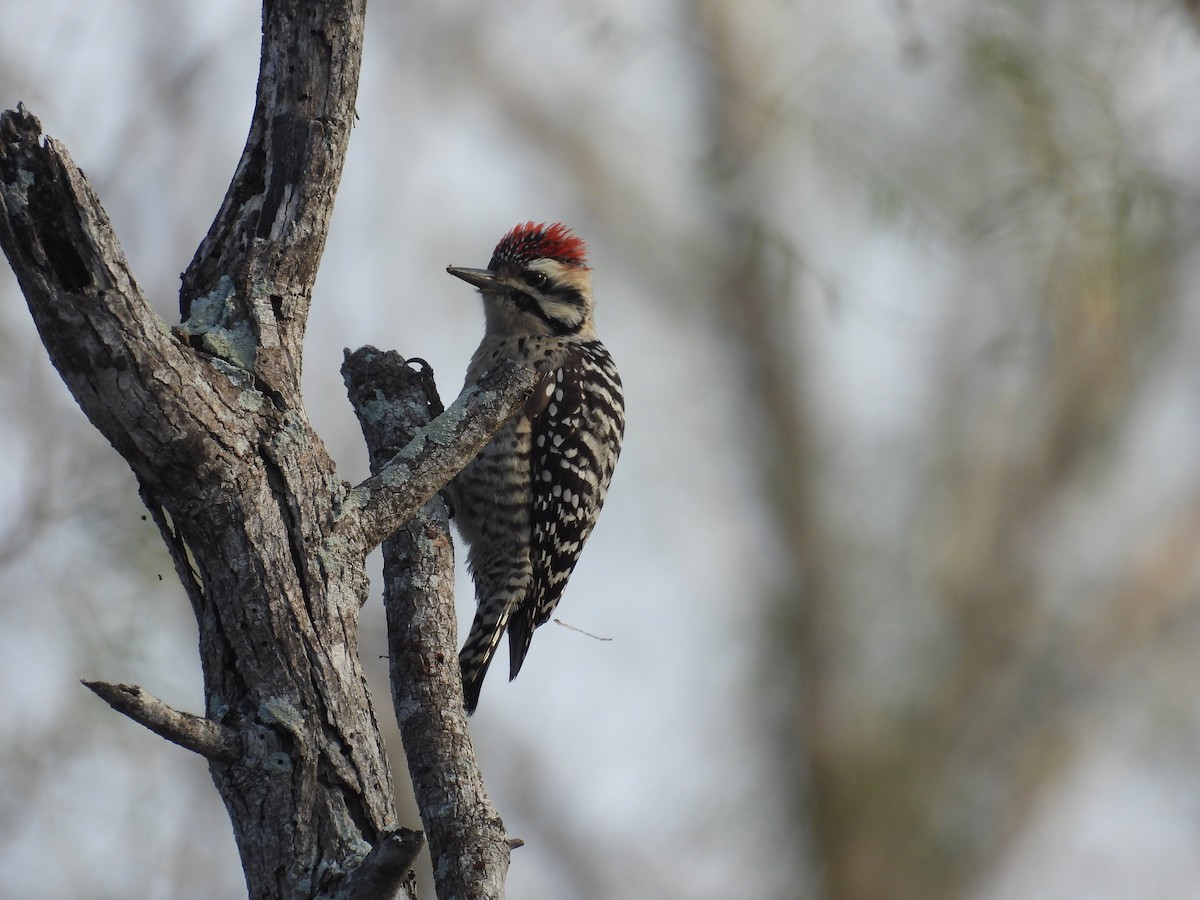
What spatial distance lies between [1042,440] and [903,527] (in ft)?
4.58

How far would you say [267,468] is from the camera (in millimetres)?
2744

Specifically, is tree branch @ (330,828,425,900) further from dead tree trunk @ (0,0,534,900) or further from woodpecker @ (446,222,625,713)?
woodpecker @ (446,222,625,713)

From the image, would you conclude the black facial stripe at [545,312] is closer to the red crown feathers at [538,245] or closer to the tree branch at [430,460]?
the red crown feathers at [538,245]

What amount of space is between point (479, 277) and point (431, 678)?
8.64ft

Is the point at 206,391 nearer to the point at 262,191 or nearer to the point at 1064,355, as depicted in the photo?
the point at 262,191

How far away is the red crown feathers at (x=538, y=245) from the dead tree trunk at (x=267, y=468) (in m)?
2.65

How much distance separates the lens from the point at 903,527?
34.3 ft

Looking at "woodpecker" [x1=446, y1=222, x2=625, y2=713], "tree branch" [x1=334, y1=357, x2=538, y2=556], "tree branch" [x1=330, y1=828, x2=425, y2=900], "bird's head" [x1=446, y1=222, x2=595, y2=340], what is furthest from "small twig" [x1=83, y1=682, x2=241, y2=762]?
"bird's head" [x1=446, y1=222, x2=595, y2=340]

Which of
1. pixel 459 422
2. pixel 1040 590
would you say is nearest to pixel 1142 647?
pixel 1040 590

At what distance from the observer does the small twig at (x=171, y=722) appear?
2.19 m

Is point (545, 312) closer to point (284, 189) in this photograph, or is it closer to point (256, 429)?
point (284, 189)

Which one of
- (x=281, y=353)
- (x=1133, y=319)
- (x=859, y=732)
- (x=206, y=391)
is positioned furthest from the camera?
(x=859, y=732)

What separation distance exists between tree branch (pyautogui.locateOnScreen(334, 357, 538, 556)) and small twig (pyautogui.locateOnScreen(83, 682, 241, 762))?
502mm

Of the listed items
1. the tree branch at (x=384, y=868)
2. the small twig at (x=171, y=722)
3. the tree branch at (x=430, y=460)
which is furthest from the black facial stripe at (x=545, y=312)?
the tree branch at (x=384, y=868)
